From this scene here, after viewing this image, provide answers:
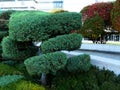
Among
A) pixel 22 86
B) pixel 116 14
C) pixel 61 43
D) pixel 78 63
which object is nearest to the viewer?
pixel 22 86

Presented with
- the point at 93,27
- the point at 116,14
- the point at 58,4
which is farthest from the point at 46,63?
the point at 58,4

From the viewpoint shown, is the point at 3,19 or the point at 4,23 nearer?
the point at 4,23

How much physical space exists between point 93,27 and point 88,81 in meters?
8.27

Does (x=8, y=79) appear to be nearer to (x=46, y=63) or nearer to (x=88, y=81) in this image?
(x=46, y=63)

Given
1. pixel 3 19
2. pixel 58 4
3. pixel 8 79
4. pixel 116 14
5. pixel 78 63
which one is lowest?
pixel 8 79

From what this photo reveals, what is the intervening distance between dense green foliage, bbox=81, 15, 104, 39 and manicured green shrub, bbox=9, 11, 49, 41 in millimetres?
7444

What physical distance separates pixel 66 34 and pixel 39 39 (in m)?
0.57

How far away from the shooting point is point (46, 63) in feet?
24.4

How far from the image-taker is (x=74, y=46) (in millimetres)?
7926

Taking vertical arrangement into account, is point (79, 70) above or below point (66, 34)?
below

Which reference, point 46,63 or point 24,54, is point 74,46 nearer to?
point 46,63

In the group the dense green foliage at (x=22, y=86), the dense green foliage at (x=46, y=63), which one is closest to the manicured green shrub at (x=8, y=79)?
the dense green foliage at (x=22, y=86)

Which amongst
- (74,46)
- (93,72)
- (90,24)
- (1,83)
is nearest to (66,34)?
(74,46)

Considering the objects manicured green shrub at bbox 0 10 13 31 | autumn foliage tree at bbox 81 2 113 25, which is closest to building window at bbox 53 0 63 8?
autumn foliage tree at bbox 81 2 113 25
